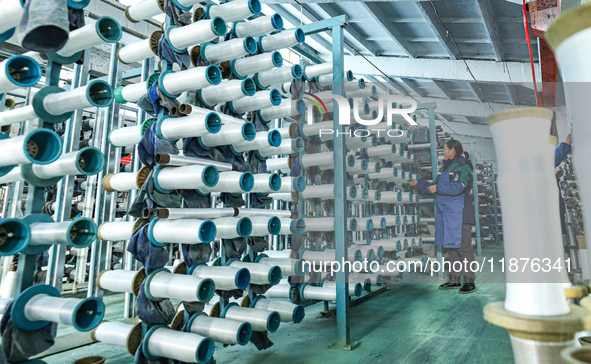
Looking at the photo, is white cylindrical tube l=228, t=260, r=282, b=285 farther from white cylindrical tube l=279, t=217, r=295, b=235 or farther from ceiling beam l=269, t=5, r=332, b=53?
ceiling beam l=269, t=5, r=332, b=53

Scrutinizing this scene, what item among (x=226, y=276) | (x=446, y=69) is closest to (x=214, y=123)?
(x=226, y=276)

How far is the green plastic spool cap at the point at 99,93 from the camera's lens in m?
1.31

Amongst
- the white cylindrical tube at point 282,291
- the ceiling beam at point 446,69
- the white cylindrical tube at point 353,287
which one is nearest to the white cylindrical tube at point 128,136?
the white cylindrical tube at point 282,291

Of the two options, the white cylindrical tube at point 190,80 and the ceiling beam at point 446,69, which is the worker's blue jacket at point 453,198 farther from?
the white cylindrical tube at point 190,80

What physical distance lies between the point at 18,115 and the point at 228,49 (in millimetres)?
935

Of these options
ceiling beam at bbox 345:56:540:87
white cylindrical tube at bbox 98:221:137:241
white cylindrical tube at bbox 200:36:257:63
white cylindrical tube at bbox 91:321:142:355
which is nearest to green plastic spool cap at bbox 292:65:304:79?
white cylindrical tube at bbox 200:36:257:63

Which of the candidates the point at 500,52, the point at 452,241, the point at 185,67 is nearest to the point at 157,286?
the point at 185,67

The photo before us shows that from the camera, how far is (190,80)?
1.65 meters

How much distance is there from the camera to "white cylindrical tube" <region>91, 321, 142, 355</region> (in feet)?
5.28

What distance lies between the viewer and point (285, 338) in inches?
94.3

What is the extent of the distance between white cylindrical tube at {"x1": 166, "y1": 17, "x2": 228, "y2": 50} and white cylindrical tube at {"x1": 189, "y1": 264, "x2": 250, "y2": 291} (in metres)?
1.07

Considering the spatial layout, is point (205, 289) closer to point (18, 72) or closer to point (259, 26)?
point (18, 72)

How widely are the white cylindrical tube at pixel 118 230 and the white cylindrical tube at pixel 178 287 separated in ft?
0.95

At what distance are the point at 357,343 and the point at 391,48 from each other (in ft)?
17.5
